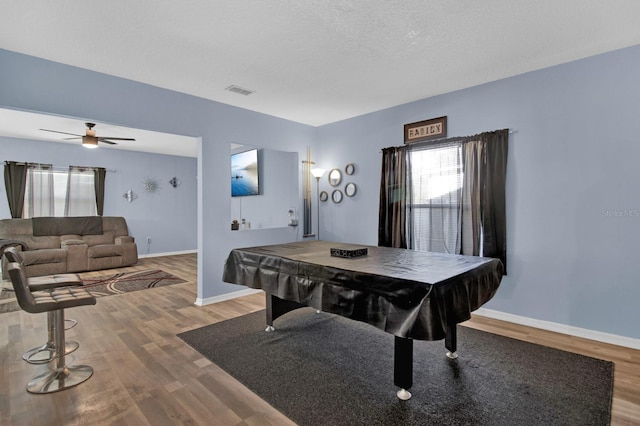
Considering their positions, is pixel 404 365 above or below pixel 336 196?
below

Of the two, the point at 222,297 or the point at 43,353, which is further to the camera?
the point at 222,297

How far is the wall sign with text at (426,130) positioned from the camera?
3906mm

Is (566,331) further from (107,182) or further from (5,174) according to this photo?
(5,174)

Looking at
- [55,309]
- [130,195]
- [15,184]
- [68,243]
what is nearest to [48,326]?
[55,309]

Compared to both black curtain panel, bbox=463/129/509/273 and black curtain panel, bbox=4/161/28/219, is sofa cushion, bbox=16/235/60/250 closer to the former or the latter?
black curtain panel, bbox=4/161/28/219

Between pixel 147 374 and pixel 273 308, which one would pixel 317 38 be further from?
pixel 147 374

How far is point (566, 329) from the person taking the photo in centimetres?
308

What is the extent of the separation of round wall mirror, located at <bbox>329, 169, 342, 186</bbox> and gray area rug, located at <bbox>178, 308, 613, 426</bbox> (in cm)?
257

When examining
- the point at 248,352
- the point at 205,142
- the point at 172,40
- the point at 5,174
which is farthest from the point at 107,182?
the point at 248,352

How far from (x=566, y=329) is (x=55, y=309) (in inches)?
172

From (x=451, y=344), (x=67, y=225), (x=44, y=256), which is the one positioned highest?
(x=67, y=225)

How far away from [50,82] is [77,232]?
4609 mm

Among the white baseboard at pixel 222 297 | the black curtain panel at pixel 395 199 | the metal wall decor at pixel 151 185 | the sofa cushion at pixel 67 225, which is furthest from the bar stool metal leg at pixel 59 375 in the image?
the metal wall decor at pixel 151 185

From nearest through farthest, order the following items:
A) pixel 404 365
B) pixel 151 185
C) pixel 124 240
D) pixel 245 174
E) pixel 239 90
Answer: pixel 404 365 < pixel 239 90 < pixel 245 174 < pixel 124 240 < pixel 151 185
